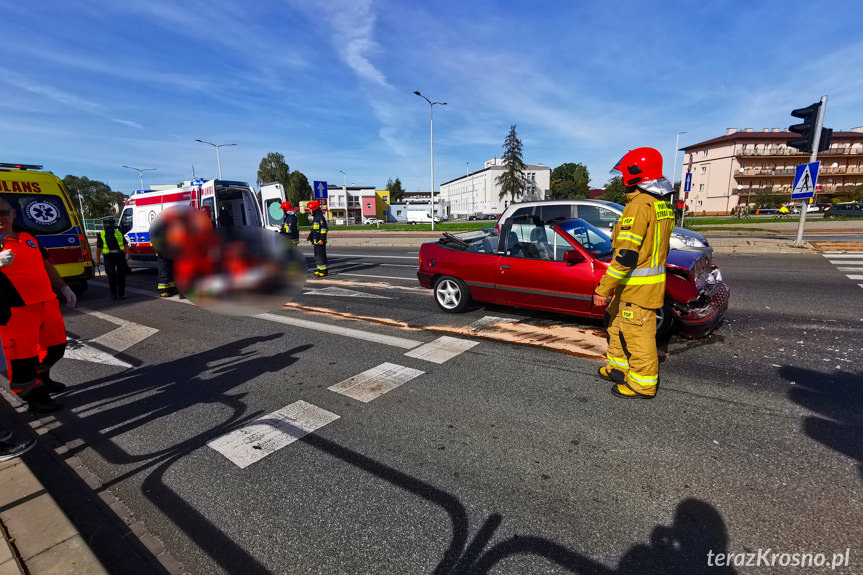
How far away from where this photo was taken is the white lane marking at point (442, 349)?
4852mm

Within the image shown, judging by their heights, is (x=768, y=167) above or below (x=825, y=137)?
above

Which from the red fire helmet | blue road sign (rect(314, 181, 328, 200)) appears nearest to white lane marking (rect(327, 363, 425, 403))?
the red fire helmet

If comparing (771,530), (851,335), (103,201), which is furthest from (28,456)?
(103,201)

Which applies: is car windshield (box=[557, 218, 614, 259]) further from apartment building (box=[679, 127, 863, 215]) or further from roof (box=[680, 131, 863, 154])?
roof (box=[680, 131, 863, 154])

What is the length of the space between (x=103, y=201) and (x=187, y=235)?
3977 inches

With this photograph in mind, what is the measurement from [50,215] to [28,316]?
647 cm

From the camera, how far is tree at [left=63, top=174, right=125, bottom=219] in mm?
75312

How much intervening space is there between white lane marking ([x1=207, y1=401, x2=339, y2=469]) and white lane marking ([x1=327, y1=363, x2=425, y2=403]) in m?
0.40

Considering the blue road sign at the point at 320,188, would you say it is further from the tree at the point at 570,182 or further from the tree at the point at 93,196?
the tree at the point at 93,196

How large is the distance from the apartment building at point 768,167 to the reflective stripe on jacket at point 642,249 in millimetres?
78242

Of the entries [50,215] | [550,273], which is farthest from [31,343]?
[50,215]

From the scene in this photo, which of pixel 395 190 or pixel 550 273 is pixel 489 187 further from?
pixel 550 273

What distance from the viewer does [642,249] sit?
140 inches

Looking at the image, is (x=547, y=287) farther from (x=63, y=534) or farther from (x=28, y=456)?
(x=28, y=456)
